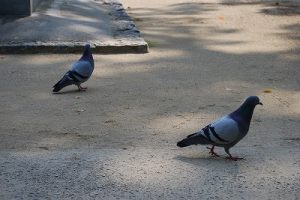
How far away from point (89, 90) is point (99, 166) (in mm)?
3593

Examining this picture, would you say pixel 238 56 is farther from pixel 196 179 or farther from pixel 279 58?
pixel 196 179

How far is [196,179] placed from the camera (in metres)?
4.83

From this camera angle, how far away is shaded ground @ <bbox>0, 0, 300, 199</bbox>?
4746 mm

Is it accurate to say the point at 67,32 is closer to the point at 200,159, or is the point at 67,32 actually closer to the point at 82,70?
the point at 82,70

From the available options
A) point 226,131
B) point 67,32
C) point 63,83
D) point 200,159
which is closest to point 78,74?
point 63,83

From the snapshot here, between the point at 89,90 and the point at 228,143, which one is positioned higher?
the point at 228,143

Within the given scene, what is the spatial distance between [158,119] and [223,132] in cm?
195

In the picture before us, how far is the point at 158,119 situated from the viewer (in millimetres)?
7145

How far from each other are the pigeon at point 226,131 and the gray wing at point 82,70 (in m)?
3.27

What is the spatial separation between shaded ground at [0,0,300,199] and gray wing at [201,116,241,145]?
0.19 meters

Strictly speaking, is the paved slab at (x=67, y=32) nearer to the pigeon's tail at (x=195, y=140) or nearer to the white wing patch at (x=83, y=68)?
the white wing patch at (x=83, y=68)

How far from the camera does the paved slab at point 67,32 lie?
36.2ft

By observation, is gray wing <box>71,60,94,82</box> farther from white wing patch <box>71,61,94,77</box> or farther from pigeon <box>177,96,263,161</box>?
pigeon <box>177,96,263,161</box>

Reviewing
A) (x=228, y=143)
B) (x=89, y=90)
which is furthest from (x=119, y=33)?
(x=228, y=143)
